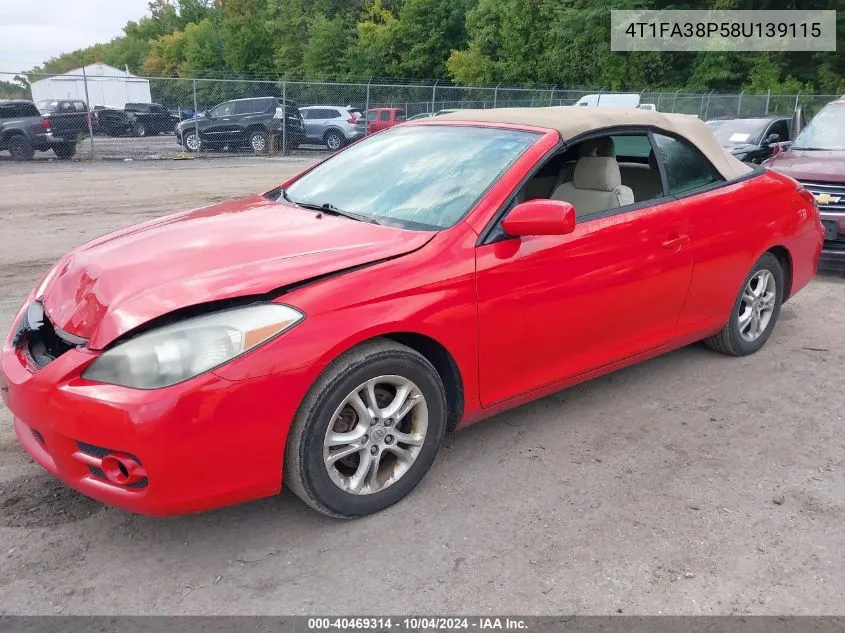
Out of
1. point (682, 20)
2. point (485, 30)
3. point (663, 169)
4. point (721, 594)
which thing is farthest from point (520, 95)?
point (721, 594)

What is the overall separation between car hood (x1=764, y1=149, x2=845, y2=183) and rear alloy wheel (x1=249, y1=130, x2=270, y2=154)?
18.0 metres

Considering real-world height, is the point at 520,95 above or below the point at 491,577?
above

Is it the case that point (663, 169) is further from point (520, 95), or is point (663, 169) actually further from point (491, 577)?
point (520, 95)

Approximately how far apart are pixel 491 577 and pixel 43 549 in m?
1.67

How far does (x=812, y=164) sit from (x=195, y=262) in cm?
675

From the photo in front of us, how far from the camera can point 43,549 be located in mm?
2738

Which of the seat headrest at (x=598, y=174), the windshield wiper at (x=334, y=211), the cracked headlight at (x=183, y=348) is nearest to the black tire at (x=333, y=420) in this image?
the cracked headlight at (x=183, y=348)

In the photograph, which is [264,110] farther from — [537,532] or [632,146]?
[537,532]

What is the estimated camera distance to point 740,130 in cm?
1266

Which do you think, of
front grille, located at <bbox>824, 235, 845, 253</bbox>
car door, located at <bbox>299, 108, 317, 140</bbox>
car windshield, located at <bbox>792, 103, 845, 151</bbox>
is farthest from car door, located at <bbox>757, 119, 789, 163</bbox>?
car door, located at <bbox>299, 108, 317, 140</bbox>

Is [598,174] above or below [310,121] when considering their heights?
below

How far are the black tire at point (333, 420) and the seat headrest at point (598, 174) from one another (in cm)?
165

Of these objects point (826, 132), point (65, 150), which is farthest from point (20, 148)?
point (826, 132)

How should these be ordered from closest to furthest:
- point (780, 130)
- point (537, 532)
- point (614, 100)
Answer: point (537, 532)
point (780, 130)
point (614, 100)
